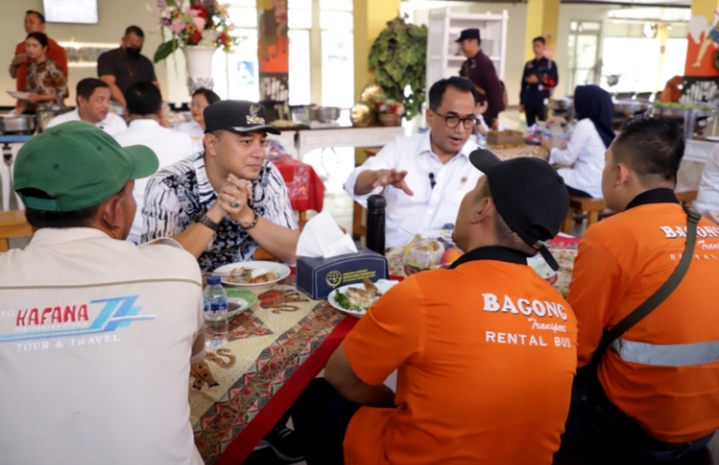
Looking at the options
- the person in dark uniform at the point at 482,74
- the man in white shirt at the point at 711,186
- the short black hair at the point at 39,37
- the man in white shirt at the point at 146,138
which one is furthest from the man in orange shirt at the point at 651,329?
the short black hair at the point at 39,37

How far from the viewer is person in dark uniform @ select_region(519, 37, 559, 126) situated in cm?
973

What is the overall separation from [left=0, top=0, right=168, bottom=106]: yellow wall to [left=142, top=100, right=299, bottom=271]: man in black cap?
862 centimetres

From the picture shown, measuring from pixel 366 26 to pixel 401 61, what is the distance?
2.44 ft

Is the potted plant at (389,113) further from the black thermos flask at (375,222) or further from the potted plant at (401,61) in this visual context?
the black thermos flask at (375,222)

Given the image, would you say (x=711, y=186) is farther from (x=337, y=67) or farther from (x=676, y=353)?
(x=337, y=67)

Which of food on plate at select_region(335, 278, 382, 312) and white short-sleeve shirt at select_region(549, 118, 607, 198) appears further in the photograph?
white short-sleeve shirt at select_region(549, 118, 607, 198)

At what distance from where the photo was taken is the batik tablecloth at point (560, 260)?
218 cm

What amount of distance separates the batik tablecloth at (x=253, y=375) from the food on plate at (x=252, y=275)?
24 cm

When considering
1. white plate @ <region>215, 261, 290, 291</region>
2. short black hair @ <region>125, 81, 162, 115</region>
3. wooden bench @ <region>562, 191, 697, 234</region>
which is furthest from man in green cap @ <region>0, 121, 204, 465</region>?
wooden bench @ <region>562, 191, 697, 234</region>

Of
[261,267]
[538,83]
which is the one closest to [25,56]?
[261,267]

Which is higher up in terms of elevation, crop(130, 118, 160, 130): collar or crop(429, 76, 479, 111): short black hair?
crop(429, 76, 479, 111): short black hair

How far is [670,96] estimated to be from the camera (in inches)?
348

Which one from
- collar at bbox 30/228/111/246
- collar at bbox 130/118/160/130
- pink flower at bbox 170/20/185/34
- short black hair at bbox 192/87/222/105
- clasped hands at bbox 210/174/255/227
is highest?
pink flower at bbox 170/20/185/34

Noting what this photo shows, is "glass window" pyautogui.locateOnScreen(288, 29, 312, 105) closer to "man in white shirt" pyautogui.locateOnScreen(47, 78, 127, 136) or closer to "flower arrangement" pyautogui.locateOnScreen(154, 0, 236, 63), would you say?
"flower arrangement" pyautogui.locateOnScreen(154, 0, 236, 63)
